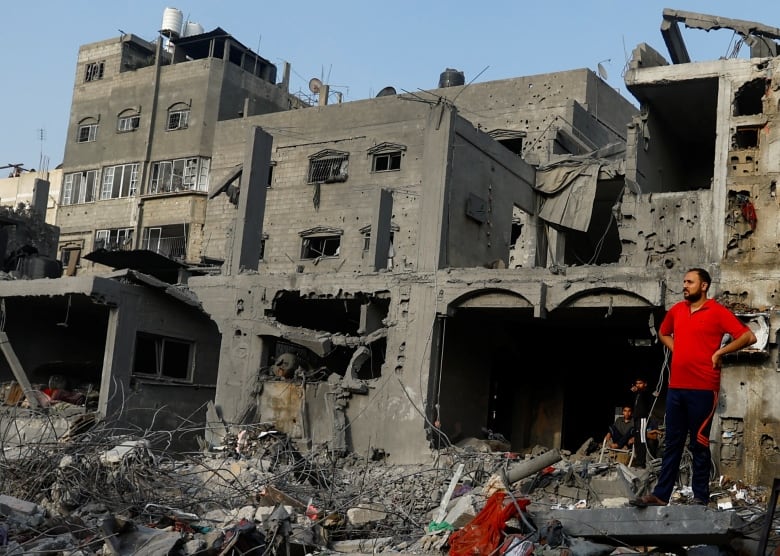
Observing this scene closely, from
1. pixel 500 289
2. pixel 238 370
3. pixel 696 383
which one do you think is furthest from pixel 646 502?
pixel 238 370

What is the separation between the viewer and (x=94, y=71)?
45188mm

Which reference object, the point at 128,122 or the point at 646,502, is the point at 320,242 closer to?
the point at 128,122

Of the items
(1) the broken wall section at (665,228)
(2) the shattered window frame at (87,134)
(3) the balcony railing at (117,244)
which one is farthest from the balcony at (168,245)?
(1) the broken wall section at (665,228)

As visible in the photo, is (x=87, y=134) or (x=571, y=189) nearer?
(x=571, y=189)

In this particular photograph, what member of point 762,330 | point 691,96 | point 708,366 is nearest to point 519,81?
point 691,96

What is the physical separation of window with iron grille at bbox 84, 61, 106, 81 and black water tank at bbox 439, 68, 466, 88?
16533 mm

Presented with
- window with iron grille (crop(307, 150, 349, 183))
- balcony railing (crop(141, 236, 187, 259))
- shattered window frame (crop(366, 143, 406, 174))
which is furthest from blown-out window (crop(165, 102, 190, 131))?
shattered window frame (crop(366, 143, 406, 174))

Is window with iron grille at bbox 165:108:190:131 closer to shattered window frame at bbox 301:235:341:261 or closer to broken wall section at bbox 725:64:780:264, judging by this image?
shattered window frame at bbox 301:235:341:261

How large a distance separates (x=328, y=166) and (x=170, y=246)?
7.99m

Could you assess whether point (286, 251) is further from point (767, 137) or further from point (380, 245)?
point (767, 137)

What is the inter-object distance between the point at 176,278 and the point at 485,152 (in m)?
14.0

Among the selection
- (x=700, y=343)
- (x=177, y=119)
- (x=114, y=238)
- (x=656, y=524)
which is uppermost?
(x=177, y=119)

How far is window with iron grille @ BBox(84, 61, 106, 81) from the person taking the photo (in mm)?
44969

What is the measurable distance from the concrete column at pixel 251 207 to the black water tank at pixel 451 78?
1622 cm
